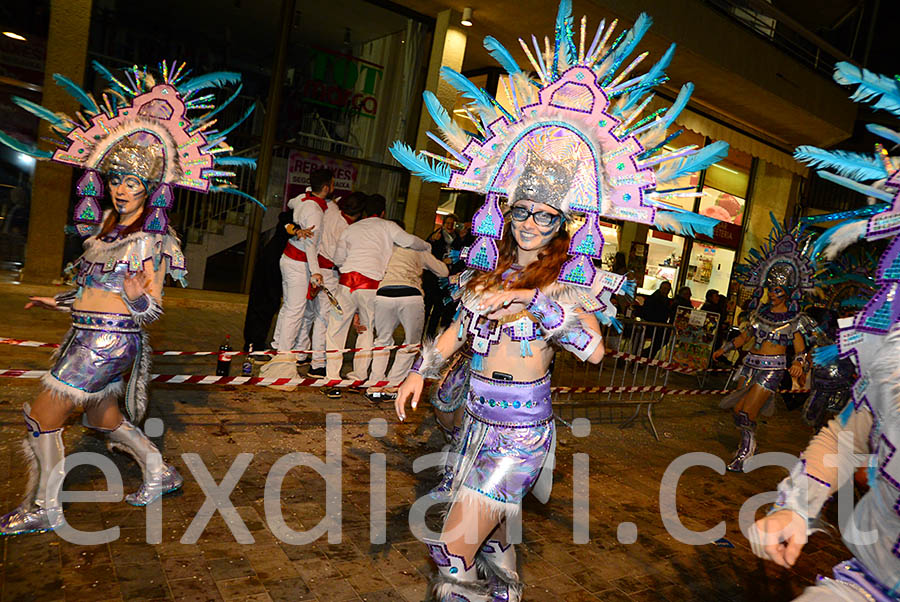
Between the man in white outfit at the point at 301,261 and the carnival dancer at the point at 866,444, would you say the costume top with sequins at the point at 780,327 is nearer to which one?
the man in white outfit at the point at 301,261

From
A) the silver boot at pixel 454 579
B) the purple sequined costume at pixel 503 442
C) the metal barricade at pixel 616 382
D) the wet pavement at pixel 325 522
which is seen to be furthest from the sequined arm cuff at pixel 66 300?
the metal barricade at pixel 616 382

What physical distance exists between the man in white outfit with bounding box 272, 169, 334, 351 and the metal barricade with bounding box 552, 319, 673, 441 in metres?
2.95

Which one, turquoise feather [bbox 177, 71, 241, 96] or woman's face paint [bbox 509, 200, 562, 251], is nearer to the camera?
woman's face paint [bbox 509, 200, 562, 251]

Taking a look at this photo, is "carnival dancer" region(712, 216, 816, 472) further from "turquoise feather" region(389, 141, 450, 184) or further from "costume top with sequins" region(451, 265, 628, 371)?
"turquoise feather" region(389, 141, 450, 184)

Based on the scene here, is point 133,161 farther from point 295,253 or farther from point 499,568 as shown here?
point 295,253

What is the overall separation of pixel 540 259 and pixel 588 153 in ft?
1.76

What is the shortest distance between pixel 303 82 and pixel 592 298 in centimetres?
1024

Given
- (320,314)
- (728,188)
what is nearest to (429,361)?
(320,314)

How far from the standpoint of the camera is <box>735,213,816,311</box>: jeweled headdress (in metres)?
6.90

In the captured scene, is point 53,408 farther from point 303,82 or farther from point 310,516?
point 303,82

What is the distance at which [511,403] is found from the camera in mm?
2941

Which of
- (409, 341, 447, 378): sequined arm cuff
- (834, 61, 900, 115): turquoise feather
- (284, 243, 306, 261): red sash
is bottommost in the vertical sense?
(409, 341, 447, 378): sequined arm cuff

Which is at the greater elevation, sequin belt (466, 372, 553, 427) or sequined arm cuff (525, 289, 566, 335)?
sequined arm cuff (525, 289, 566, 335)

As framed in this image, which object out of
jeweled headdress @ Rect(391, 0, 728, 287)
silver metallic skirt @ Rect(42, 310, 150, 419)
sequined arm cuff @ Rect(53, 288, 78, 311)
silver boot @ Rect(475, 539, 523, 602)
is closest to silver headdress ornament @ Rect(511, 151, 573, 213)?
jeweled headdress @ Rect(391, 0, 728, 287)
